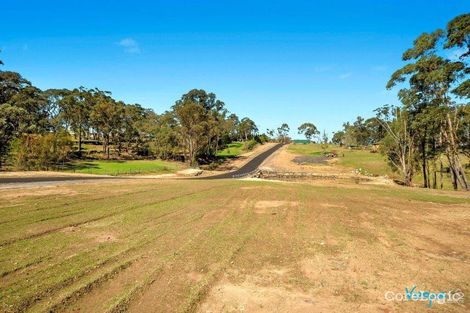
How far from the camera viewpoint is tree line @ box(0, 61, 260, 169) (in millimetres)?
48531

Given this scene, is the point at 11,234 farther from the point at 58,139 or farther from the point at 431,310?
the point at 58,139

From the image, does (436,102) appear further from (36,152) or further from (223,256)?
(36,152)

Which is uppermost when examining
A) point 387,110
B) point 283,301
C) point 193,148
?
point 387,110

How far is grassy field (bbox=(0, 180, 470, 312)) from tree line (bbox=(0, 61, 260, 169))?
30173 mm

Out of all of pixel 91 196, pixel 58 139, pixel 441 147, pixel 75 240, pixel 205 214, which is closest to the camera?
pixel 75 240

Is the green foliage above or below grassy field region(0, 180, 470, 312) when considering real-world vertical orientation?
above

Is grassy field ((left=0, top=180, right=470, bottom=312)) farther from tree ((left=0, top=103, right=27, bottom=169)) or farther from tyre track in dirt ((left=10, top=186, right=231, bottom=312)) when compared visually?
tree ((left=0, top=103, right=27, bottom=169))

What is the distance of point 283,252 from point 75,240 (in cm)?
989

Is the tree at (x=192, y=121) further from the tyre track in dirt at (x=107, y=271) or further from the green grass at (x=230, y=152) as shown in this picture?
the tyre track in dirt at (x=107, y=271)

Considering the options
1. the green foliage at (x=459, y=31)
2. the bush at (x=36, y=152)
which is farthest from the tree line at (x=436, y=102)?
the bush at (x=36, y=152)

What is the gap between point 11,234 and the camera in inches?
550

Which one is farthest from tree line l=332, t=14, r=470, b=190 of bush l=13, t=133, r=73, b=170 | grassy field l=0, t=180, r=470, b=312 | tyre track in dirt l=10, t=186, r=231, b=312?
bush l=13, t=133, r=73, b=170

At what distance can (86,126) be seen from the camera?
91.9 metres

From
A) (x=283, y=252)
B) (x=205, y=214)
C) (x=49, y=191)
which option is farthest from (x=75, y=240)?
(x=49, y=191)
